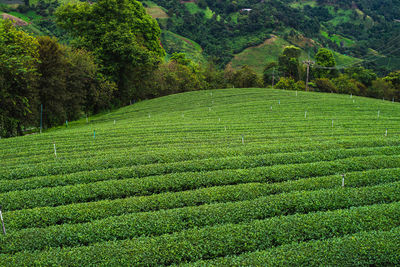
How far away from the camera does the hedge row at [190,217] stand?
8.80 m

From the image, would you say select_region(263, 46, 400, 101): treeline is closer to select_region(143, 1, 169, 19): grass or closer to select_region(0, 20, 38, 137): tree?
select_region(0, 20, 38, 137): tree

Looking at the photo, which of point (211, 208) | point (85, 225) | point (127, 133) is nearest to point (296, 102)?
point (127, 133)

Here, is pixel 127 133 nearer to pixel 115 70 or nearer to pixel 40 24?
pixel 115 70

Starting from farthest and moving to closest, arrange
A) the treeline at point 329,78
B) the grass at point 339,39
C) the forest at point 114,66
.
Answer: the grass at point 339,39, the treeline at point 329,78, the forest at point 114,66

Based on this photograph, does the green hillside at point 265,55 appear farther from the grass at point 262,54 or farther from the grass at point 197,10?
the grass at point 197,10

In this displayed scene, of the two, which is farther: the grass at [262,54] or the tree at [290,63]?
the grass at [262,54]

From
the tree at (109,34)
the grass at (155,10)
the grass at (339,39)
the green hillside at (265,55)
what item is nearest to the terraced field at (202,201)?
the tree at (109,34)

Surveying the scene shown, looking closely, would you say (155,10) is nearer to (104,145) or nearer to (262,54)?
(262,54)

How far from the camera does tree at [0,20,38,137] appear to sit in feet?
78.0

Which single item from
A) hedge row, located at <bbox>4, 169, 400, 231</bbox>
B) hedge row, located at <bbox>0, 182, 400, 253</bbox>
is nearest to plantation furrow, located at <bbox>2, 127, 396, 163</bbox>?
hedge row, located at <bbox>4, 169, 400, 231</bbox>

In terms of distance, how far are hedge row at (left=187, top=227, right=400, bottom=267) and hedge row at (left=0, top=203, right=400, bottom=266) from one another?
419mm

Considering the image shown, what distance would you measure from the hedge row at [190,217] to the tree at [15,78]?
1948 centimetres

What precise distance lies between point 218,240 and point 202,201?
8.25ft

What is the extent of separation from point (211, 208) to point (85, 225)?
14.6ft
